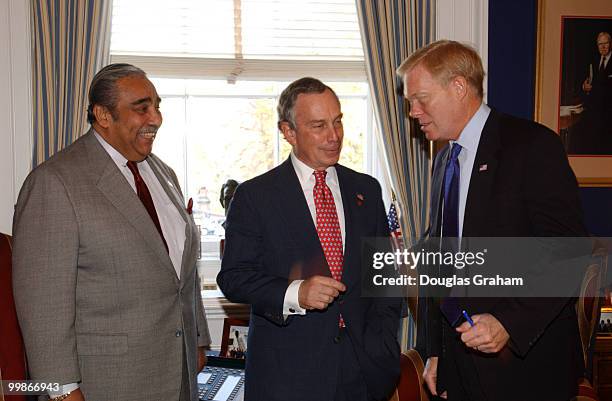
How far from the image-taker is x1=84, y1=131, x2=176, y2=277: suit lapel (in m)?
2.03

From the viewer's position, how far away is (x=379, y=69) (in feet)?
12.0

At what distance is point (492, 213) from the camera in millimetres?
1839

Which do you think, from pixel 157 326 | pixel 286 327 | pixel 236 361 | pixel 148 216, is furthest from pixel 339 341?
pixel 236 361

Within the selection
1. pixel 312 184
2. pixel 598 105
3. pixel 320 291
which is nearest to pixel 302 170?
pixel 312 184

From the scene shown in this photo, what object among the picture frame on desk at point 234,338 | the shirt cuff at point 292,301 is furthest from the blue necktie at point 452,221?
the picture frame on desk at point 234,338

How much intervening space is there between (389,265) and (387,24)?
1.78m

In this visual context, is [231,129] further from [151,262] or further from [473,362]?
[473,362]

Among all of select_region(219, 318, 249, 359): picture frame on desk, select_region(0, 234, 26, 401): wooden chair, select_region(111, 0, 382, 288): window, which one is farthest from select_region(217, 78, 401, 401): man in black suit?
select_region(111, 0, 382, 288): window

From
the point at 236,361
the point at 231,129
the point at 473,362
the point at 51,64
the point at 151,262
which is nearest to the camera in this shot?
the point at 473,362

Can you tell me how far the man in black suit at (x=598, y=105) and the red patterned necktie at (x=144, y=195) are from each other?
277 cm

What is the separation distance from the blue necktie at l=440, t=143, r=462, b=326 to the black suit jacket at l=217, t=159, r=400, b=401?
246mm

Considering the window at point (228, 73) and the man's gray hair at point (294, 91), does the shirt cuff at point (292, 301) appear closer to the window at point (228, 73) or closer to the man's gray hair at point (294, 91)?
the man's gray hair at point (294, 91)

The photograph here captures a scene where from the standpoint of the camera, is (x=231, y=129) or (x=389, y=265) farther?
(x=231, y=129)

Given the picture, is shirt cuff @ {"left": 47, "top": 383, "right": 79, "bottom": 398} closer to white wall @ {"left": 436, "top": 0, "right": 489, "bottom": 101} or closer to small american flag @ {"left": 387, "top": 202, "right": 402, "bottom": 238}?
small american flag @ {"left": 387, "top": 202, "right": 402, "bottom": 238}
